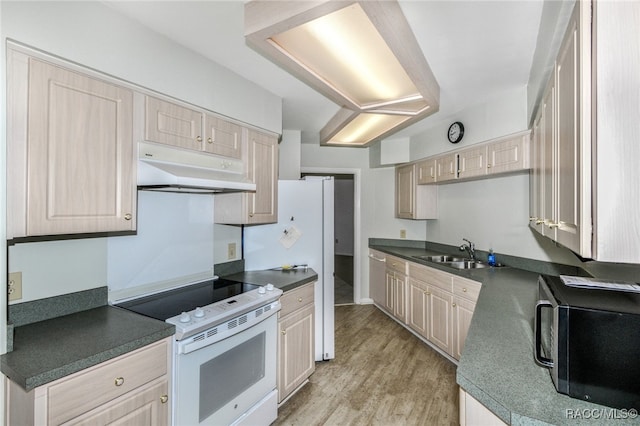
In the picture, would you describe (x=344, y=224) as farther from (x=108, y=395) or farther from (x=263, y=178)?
(x=108, y=395)

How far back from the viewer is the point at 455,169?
3184 millimetres

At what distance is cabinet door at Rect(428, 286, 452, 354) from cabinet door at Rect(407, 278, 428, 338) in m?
0.09

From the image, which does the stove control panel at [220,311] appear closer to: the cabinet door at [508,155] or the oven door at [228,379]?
the oven door at [228,379]

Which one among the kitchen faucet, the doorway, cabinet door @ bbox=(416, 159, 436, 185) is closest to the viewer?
the kitchen faucet

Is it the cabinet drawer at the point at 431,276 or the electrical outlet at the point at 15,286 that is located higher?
the electrical outlet at the point at 15,286

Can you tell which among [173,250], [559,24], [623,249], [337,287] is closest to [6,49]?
[173,250]

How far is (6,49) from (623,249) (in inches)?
85.3

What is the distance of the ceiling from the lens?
4.93ft

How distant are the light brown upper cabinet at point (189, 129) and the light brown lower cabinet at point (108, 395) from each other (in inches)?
43.8

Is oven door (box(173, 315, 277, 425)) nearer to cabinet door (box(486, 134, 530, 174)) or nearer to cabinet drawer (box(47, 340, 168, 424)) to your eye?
cabinet drawer (box(47, 340, 168, 424))

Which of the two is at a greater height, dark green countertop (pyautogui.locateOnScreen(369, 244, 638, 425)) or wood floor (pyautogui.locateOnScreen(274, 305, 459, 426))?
dark green countertop (pyautogui.locateOnScreen(369, 244, 638, 425))

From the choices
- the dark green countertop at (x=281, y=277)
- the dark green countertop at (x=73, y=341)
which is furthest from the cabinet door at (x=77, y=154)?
the dark green countertop at (x=281, y=277)

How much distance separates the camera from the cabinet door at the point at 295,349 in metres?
2.20

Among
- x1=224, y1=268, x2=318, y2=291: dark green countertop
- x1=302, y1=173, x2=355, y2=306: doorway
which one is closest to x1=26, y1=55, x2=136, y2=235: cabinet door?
x1=224, y1=268, x2=318, y2=291: dark green countertop
